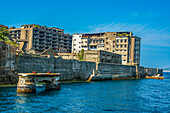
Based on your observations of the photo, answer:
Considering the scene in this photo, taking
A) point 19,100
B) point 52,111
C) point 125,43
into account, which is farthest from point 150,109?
point 125,43

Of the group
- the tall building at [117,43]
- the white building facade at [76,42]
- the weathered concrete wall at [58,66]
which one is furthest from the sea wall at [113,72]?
the white building facade at [76,42]

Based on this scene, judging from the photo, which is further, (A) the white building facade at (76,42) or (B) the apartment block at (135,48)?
(A) the white building facade at (76,42)

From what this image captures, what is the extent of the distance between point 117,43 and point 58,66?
77.7 m

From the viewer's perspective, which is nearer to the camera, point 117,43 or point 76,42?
point 117,43

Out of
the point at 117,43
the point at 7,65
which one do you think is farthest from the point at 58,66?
the point at 117,43

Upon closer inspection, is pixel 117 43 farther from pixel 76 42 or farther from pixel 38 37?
pixel 38 37

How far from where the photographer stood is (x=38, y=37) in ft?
401

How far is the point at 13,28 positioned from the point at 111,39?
6399 centimetres

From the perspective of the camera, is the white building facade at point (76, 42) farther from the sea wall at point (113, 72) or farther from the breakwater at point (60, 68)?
the sea wall at point (113, 72)

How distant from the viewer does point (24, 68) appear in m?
44.3

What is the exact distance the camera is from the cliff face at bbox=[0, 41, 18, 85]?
3997 cm

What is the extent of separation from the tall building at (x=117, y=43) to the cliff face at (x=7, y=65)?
91.4m

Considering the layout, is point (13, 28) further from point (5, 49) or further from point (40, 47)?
point (5, 49)

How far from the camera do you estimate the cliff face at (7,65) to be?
40.0 m
